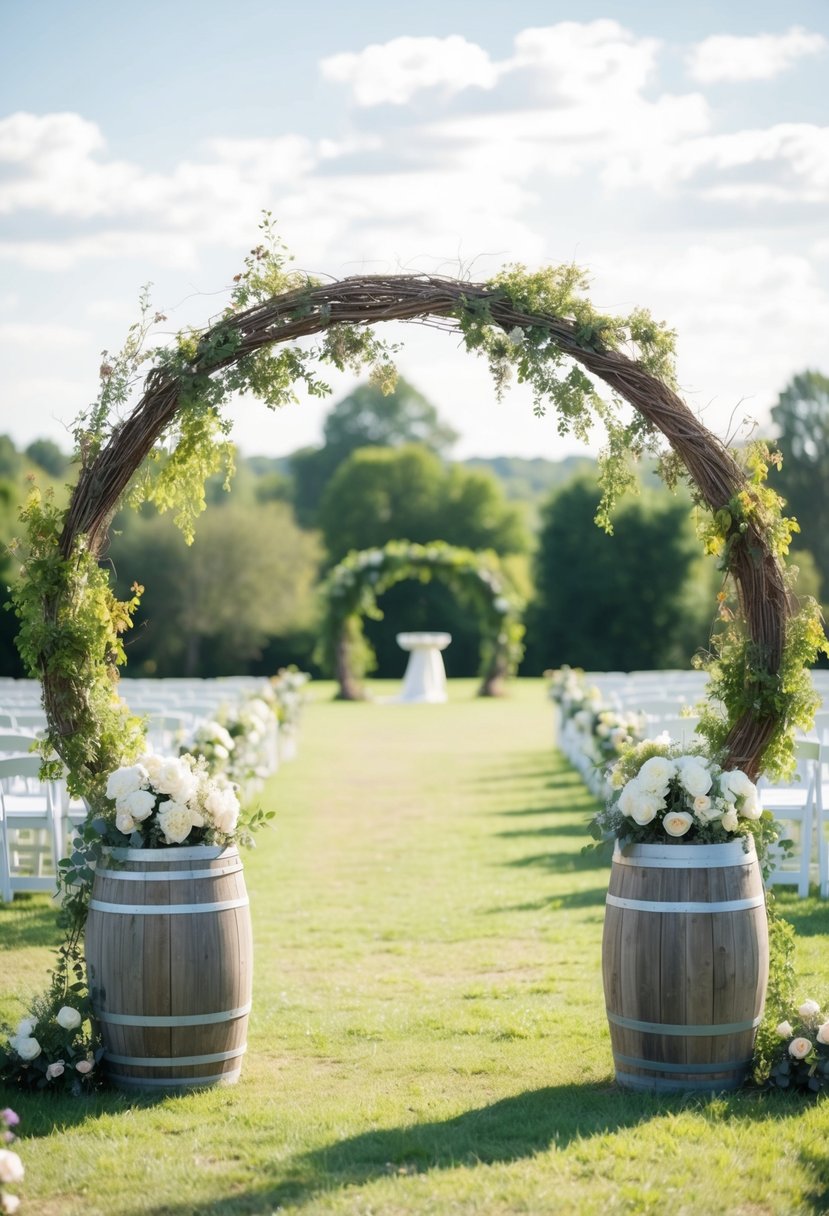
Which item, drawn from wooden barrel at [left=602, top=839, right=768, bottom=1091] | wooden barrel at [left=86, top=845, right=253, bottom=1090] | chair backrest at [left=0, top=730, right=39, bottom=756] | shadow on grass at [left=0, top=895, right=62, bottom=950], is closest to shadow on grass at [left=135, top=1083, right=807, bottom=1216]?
wooden barrel at [left=602, top=839, right=768, bottom=1091]

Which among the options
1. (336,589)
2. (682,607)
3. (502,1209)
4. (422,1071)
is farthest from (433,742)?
(682,607)

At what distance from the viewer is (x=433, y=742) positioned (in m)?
20.0

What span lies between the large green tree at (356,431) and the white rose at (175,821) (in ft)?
176

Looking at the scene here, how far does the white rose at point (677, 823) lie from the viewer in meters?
4.66

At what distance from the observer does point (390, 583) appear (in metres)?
30.8

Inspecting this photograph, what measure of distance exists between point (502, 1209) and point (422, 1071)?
4.84 feet

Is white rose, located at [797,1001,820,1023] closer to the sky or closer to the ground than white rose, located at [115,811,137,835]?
closer to the ground

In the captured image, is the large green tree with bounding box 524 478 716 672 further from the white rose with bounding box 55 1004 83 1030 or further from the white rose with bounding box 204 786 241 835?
the white rose with bounding box 55 1004 83 1030

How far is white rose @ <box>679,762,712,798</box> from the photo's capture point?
470 centimetres

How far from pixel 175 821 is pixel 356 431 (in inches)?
2233

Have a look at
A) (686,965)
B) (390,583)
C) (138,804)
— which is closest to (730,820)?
(686,965)

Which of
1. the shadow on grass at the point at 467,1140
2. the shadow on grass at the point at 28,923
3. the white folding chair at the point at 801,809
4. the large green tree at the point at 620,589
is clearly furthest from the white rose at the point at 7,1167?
the large green tree at the point at 620,589

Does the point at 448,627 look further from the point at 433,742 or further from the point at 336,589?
the point at 433,742

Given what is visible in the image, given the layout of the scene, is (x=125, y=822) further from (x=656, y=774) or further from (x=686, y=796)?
(x=686, y=796)
